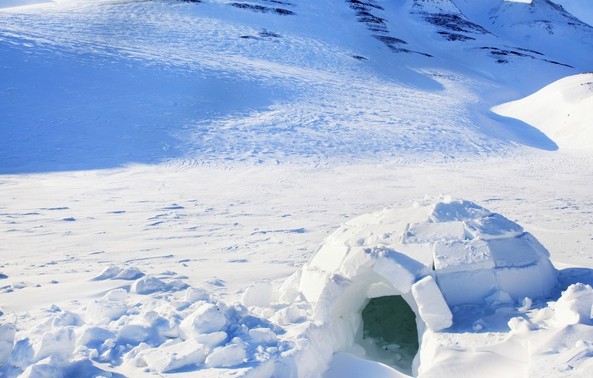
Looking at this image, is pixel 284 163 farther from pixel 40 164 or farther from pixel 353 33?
pixel 353 33

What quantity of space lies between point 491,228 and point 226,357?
9.09ft

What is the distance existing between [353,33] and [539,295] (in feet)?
90.8

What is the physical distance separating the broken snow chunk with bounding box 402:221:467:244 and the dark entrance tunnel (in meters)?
0.99

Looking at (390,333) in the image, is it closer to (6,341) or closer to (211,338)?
(211,338)

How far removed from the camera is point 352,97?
2056cm

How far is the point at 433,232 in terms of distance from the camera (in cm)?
499

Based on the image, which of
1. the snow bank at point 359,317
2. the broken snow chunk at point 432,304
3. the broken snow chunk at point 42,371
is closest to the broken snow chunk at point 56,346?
the snow bank at point 359,317

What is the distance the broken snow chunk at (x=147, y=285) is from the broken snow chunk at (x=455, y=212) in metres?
2.64

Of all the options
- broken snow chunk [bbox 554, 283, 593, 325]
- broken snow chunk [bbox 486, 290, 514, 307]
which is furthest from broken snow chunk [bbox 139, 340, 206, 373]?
broken snow chunk [bbox 554, 283, 593, 325]

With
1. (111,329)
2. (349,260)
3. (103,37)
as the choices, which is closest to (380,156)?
(349,260)

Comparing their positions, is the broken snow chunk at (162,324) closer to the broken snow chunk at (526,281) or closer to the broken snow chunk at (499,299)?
the broken snow chunk at (499,299)

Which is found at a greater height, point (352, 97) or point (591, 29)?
point (591, 29)

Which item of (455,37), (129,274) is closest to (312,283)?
(129,274)

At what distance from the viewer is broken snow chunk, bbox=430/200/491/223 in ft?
17.1
